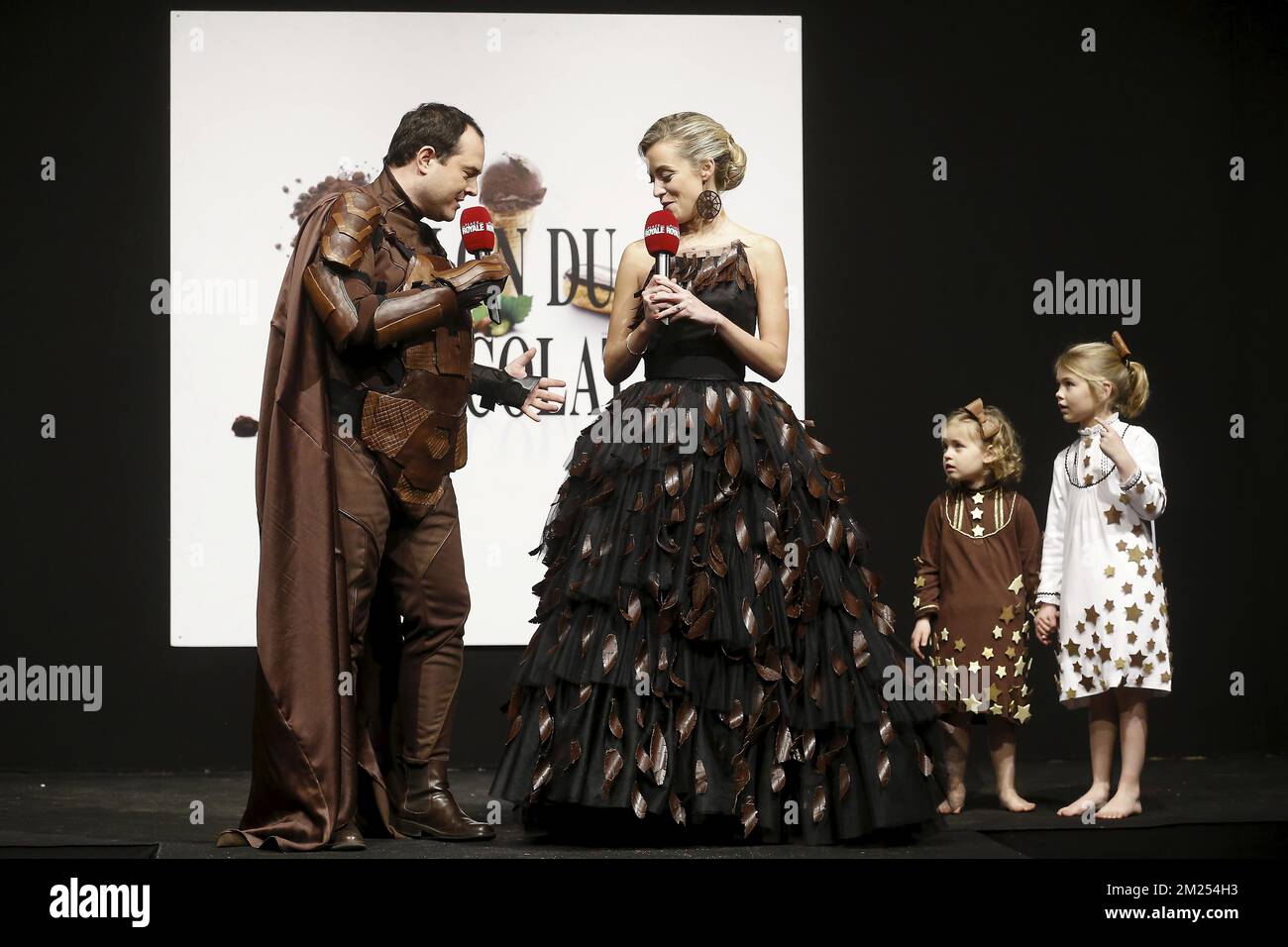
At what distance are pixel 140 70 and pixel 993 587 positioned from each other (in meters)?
3.43

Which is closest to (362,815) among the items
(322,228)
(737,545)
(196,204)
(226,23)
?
(737,545)

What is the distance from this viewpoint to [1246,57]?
577 cm

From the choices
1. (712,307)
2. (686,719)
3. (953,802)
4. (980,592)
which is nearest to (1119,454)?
(980,592)

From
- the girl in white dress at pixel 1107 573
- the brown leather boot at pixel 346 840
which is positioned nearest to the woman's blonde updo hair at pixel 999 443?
the girl in white dress at pixel 1107 573

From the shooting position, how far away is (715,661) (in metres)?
3.41

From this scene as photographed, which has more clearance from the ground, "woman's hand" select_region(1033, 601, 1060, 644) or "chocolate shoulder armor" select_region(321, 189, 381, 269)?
"chocolate shoulder armor" select_region(321, 189, 381, 269)

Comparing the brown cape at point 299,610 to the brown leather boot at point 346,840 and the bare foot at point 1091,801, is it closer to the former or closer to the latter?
the brown leather boot at point 346,840

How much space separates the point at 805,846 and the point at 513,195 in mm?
2827

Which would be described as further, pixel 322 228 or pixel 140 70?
pixel 140 70

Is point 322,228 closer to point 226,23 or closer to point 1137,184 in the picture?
point 226,23

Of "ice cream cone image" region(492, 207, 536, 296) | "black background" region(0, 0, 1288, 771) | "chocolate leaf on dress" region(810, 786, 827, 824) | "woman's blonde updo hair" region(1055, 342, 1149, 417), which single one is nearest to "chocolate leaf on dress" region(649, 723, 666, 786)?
"chocolate leaf on dress" region(810, 786, 827, 824)

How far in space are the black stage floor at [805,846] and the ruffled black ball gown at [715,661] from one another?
4.8 inches

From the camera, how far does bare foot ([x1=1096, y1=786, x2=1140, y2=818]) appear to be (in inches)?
160

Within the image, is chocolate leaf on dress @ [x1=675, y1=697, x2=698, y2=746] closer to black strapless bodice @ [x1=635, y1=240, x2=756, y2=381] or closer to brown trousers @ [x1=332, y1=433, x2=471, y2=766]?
brown trousers @ [x1=332, y1=433, x2=471, y2=766]
